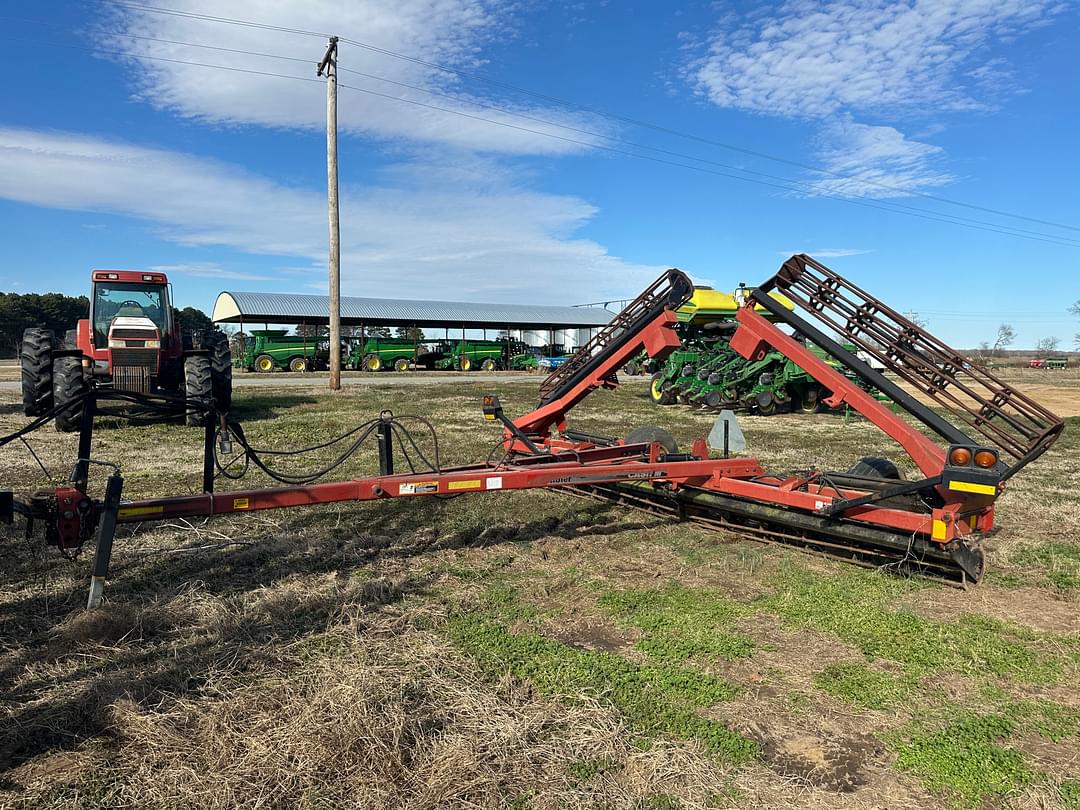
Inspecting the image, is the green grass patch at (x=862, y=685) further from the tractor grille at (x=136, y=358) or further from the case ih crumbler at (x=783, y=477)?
the tractor grille at (x=136, y=358)

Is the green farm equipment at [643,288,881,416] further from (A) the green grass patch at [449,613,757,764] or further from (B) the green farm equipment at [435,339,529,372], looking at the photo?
(B) the green farm equipment at [435,339,529,372]

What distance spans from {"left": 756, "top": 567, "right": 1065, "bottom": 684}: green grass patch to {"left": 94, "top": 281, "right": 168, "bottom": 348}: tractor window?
12145mm

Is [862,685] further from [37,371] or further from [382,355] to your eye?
[382,355]

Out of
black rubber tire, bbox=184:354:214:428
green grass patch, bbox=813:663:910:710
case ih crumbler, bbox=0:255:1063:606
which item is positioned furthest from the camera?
black rubber tire, bbox=184:354:214:428

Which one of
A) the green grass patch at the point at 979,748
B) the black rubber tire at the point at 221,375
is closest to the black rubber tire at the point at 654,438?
the green grass patch at the point at 979,748

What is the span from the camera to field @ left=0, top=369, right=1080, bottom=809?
9.35 feet

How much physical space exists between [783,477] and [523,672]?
3931 millimetres

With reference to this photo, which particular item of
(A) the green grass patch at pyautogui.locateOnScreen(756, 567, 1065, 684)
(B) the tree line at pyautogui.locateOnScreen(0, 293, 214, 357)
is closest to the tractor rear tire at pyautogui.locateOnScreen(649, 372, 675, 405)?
(A) the green grass patch at pyautogui.locateOnScreen(756, 567, 1065, 684)

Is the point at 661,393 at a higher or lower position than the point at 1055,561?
higher

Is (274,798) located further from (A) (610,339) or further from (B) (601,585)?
(A) (610,339)

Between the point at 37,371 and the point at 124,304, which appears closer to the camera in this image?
the point at 37,371

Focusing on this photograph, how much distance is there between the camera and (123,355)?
12.5 metres

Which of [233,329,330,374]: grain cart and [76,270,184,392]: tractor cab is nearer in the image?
[76,270,184,392]: tractor cab

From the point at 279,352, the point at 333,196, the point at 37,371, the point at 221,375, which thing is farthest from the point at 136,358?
the point at 279,352
